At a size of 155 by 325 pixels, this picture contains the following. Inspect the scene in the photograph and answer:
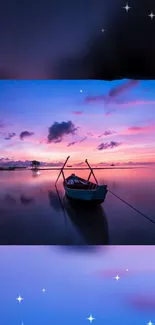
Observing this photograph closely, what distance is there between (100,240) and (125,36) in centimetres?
269

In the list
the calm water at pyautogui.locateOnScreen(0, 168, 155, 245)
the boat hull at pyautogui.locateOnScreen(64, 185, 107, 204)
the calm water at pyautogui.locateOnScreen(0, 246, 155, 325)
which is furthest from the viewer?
the boat hull at pyautogui.locateOnScreen(64, 185, 107, 204)

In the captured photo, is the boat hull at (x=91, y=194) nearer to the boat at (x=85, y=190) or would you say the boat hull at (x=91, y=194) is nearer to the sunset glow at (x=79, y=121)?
the boat at (x=85, y=190)

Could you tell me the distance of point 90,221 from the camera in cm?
590

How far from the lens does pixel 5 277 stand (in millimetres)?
2508

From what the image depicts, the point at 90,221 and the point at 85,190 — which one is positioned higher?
the point at 85,190

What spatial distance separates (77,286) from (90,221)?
359cm

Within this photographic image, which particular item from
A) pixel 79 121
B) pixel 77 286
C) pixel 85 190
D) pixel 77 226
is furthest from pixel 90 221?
pixel 77 286

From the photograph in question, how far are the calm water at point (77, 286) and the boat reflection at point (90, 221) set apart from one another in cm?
77

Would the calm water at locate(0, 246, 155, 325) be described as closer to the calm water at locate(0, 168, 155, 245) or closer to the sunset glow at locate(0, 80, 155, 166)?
the calm water at locate(0, 168, 155, 245)

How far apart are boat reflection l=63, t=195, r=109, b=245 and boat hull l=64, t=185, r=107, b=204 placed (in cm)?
23

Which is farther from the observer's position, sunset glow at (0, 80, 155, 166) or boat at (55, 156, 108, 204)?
boat at (55, 156, 108, 204)

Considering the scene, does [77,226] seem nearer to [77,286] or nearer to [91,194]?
[91,194]

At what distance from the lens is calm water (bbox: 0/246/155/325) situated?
1825mm

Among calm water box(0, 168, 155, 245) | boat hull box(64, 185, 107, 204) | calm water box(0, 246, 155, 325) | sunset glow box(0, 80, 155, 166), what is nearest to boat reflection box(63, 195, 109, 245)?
calm water box(0, 168, 155, 245)
